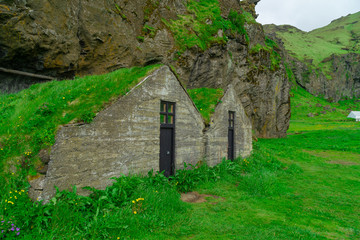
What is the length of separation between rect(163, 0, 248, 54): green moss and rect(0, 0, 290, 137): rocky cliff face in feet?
0.40

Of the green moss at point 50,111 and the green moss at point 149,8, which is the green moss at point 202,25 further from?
the green moss at point 50,111

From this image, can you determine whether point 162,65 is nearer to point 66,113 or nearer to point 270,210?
point 66,113

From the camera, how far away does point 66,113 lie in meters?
6.94

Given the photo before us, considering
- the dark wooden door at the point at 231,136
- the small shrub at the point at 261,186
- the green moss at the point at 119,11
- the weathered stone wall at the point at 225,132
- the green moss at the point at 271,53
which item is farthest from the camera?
the green moss at the point at 271,53

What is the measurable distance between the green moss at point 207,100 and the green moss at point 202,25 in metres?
8.30

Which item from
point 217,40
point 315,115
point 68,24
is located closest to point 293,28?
point 315,115

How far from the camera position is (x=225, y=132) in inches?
531

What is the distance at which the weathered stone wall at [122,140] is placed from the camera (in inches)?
244

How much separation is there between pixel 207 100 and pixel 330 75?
12399 centimetres

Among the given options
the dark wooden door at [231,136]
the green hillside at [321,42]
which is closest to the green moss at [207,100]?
the dark wooden door at [231,136]

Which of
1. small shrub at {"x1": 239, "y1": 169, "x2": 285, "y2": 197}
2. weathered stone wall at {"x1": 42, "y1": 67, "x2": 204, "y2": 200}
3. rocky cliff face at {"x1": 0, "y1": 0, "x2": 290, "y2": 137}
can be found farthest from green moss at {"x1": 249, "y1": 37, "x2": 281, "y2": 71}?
weathered stone wall at {"x1": 42, "y1": 67, "x2": 204, "y2": 200}

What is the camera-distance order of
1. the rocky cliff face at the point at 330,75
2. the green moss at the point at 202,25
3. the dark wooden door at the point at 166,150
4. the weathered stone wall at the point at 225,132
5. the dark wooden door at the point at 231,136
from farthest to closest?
the rocky cliff face at the point at 330,75
the green moss at the point at 202,25
the dark wooden door at the point at 231,136
the weathered stone wall at the point at 225,132
the dark wooden door at the point at 166,150

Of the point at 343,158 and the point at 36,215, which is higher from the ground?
the point at 36,215

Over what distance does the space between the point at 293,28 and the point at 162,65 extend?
22391 cm
